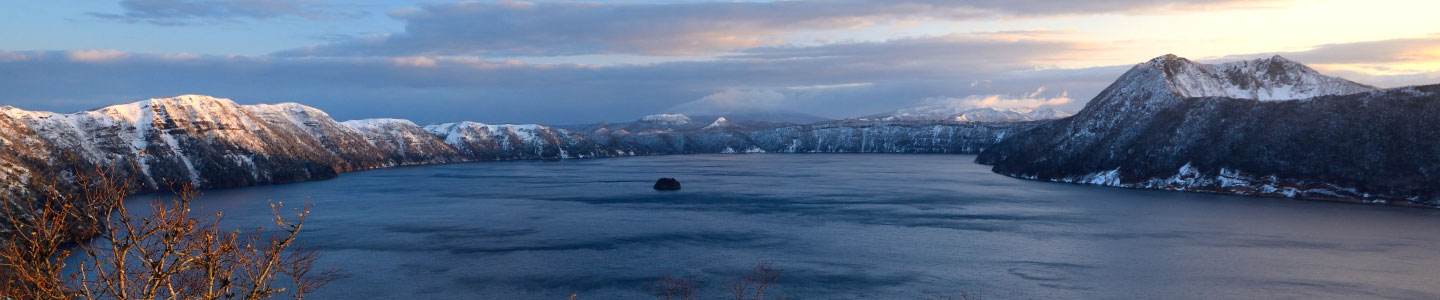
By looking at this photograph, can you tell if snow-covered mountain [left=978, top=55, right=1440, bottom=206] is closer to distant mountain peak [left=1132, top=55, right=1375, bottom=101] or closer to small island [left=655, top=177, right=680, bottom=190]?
distant mountain peak [left=1132, top=55, right=1375, bottom=101]

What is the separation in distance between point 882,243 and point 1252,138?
79890 millimetres

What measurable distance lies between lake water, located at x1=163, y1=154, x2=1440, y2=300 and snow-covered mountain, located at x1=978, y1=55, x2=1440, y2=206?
7127 millimetres

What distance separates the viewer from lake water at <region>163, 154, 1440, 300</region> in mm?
54500

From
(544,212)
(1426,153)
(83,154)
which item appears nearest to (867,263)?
(544,212)

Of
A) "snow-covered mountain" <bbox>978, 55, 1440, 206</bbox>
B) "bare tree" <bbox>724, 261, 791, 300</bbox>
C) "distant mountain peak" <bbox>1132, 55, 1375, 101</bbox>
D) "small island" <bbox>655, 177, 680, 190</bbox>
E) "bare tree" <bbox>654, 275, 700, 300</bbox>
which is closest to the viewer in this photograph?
"bare tree" <bbox>654, 275, 700, 300</bbox>

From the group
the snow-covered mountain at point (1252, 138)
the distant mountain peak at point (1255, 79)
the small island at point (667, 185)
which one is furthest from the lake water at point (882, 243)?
the distant mountain peak at point (1255, 79)

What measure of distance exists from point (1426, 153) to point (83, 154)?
194 m

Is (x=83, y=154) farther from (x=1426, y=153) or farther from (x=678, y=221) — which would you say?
(x=1426, y=153)

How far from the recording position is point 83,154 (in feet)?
440

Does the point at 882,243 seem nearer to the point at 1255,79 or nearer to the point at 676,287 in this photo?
the point at 676,287

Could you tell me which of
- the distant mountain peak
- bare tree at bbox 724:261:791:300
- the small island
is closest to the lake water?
bare tree at bbox 724:261:791:300

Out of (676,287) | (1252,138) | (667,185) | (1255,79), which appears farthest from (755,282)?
(1255,79)

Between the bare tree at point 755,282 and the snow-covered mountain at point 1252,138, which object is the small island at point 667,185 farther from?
the bare tree at point 755,282

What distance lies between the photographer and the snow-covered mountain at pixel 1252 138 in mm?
103938
